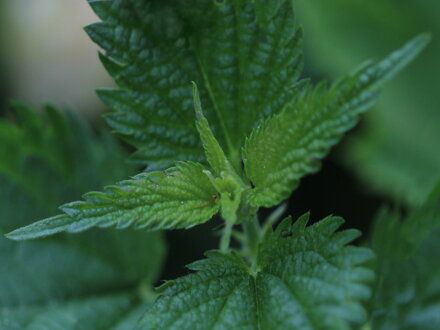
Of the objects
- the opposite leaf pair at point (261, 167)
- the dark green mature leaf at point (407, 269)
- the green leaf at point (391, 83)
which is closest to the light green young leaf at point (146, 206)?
the opposite leaf pair at point (261, 167)

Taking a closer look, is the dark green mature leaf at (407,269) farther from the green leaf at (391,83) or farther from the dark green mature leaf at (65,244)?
the green leaf at (391,83)

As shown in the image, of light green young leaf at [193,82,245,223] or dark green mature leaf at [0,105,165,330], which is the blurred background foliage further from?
light green young leaf at [193,82,245,223]

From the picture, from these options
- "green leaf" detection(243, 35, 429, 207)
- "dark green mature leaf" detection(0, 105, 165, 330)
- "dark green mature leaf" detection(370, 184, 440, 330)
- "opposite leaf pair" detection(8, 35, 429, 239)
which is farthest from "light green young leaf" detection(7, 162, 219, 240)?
"dark green mature leaf" detection(0, 105, 165, 330)

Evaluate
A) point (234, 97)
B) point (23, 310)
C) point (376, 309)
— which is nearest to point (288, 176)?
point (234, 97)

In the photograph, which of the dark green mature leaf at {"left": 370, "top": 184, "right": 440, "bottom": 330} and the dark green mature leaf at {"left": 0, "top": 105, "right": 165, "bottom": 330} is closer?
the dark green mature leaf at {"left": 370, "top": 184, "right": 440, "bottom": 330}

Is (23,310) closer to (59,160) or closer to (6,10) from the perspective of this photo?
(59,160)

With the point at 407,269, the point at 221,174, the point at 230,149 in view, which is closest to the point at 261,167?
the point at 221,174
